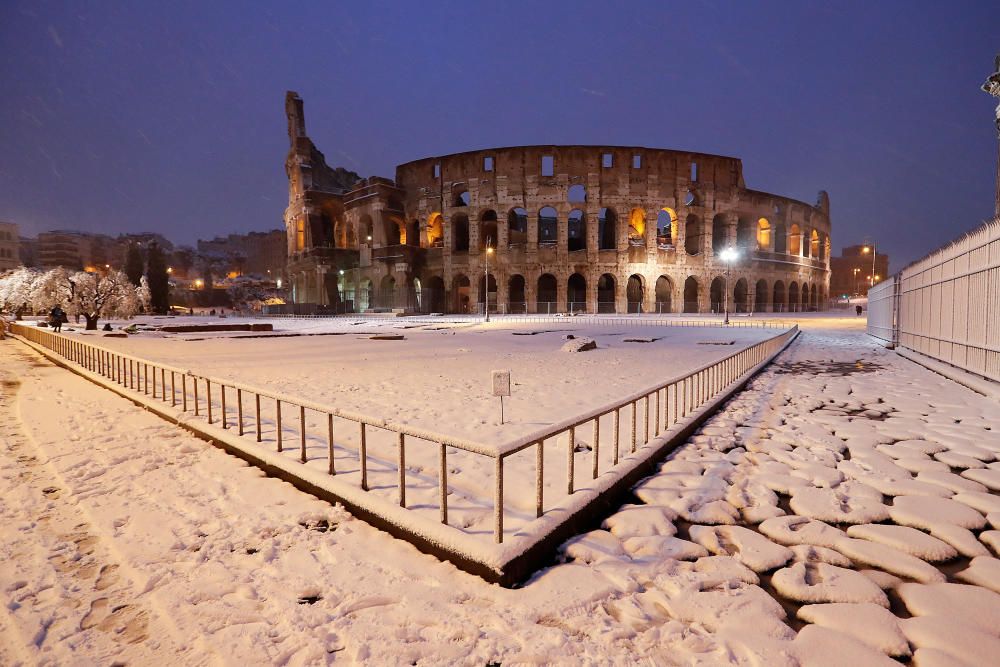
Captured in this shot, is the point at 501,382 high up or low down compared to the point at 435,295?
down

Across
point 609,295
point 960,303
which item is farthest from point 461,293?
point 960,303

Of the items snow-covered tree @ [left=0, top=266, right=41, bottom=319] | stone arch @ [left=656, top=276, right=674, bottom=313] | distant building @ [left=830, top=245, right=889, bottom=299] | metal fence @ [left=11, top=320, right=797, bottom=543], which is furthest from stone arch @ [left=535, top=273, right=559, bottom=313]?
distant building @ [left=830, top=245, right=889, bottom=299]

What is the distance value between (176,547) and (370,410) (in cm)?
373

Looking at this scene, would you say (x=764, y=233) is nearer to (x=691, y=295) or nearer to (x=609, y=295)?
(x=691, y=295)

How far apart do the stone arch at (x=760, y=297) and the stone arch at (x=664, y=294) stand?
1064 cm

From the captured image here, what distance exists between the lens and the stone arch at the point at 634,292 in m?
47.3

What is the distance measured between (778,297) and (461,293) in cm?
3776

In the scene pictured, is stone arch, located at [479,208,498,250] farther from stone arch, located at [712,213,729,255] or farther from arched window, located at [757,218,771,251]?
arched window, located at [757,218,771,251]

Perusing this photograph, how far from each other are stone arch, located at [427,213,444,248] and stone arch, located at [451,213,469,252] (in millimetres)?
1990

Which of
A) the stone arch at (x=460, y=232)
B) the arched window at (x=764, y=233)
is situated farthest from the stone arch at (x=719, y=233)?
the stone arch at (x=460, y=232)

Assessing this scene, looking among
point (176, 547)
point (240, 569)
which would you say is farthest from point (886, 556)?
point (176, 547)

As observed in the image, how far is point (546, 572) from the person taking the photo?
9.68 ft

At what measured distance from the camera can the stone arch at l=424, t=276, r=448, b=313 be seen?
49531 millimetres

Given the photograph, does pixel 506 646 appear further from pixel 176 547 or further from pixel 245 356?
pixel 245 356
